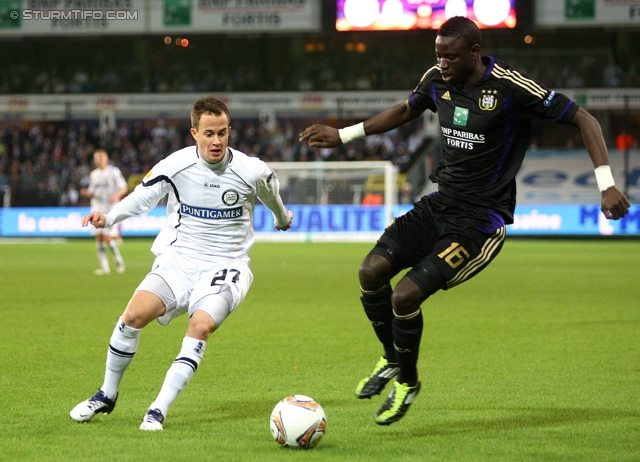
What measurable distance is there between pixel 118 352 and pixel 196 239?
33.9 inches

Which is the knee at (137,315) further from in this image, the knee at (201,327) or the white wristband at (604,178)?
the white wristband at (604,178)

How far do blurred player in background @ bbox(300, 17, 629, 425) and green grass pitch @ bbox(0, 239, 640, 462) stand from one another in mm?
588

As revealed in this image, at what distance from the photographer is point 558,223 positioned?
27547 mm

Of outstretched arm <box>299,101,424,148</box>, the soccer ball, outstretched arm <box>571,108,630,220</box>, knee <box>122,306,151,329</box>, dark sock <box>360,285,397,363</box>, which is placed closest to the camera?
the soccer ball

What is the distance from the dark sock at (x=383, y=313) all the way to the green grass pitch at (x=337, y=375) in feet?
1.36

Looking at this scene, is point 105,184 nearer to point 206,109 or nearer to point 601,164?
point 206,109

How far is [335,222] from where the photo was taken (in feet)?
87.9

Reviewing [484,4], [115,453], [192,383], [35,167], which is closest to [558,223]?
[484,4]

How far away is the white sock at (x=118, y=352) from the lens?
17.2ft

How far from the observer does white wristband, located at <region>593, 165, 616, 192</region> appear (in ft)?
16.4

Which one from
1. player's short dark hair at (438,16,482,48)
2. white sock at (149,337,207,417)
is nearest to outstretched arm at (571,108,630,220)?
player's short dark hair at (438,16,482,48)

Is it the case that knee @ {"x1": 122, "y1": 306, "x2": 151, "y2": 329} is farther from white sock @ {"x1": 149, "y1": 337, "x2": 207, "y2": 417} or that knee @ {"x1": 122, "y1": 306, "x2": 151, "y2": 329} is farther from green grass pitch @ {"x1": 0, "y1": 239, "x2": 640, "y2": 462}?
green grass pitch @ {"x1": 0, "y1": 239, "x2": 640, "y2": 462}

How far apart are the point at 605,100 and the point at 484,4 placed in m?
7.64

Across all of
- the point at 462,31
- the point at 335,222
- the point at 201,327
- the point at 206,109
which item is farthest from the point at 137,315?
the point at 335,222
